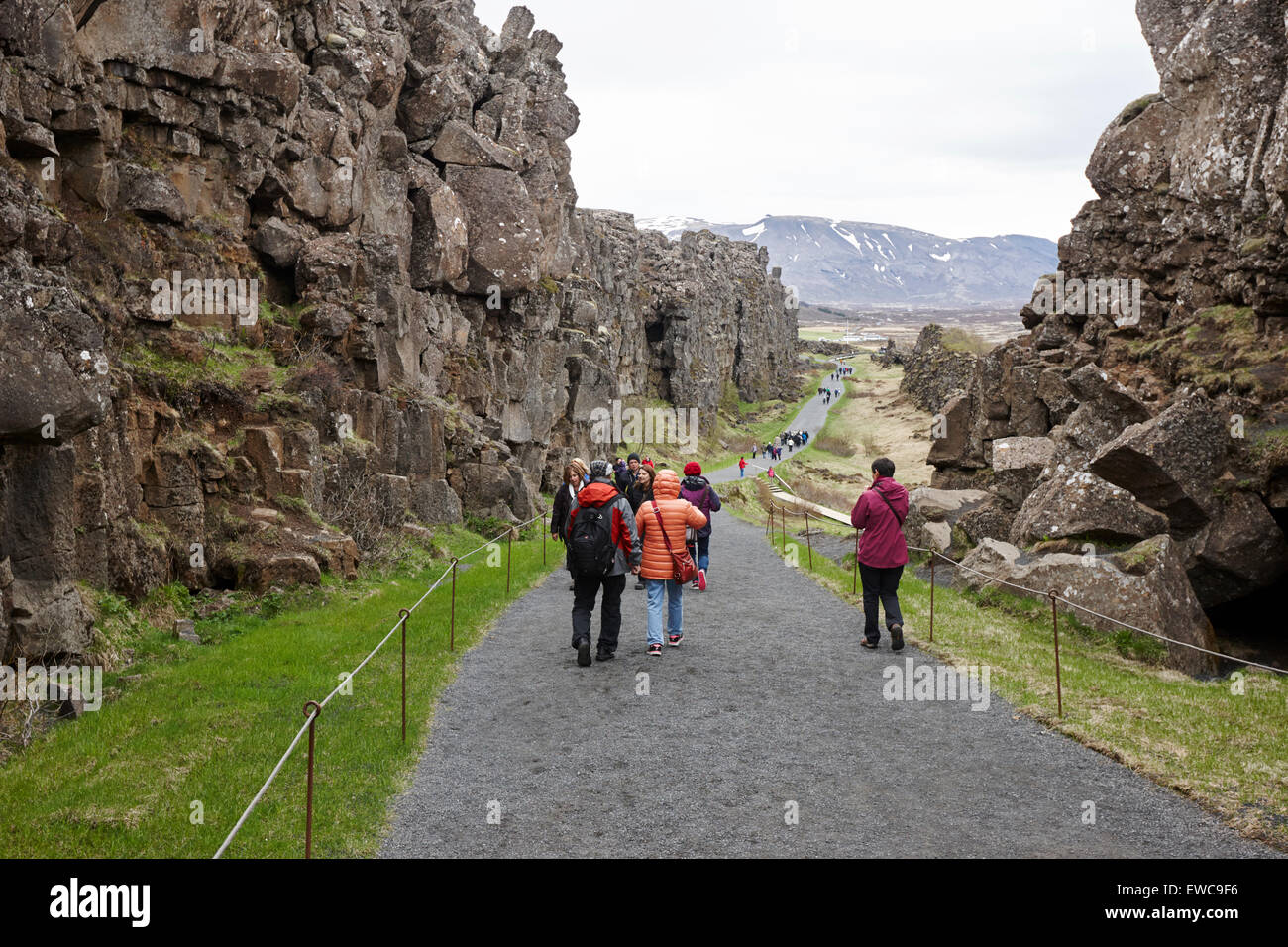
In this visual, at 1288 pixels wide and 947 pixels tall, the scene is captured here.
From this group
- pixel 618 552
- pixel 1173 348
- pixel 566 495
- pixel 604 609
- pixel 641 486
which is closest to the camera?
pixel 618 552

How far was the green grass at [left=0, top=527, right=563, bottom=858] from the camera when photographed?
7.20 m

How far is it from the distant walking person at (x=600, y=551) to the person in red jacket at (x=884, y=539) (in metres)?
3.45

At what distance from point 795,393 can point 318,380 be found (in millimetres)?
115393

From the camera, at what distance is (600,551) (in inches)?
487

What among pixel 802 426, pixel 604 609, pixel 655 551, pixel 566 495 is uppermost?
pixel 802 426

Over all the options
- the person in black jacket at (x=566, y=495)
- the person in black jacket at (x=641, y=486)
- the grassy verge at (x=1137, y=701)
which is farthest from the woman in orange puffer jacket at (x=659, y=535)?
the person in black jacket at (x=641, y=486)

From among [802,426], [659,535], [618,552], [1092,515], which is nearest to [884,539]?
[659,535]

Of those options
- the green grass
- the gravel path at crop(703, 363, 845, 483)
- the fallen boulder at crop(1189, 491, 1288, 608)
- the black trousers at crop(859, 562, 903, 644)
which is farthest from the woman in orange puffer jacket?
the gravel path at crop(703, 363, 845, 483)

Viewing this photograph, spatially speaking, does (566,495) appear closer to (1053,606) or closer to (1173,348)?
(1053,606)

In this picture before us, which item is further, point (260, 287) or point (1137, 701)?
point (260, 287)

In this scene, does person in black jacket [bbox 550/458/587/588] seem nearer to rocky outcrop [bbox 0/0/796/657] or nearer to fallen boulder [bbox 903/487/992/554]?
rocky outcrop [bbox 0/0/796/657]

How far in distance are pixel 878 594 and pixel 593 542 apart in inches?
185

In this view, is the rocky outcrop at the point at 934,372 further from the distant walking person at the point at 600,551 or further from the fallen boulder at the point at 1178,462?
the distant walking person at the point at 600,551

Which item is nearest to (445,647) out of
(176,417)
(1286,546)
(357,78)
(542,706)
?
(542,706)
